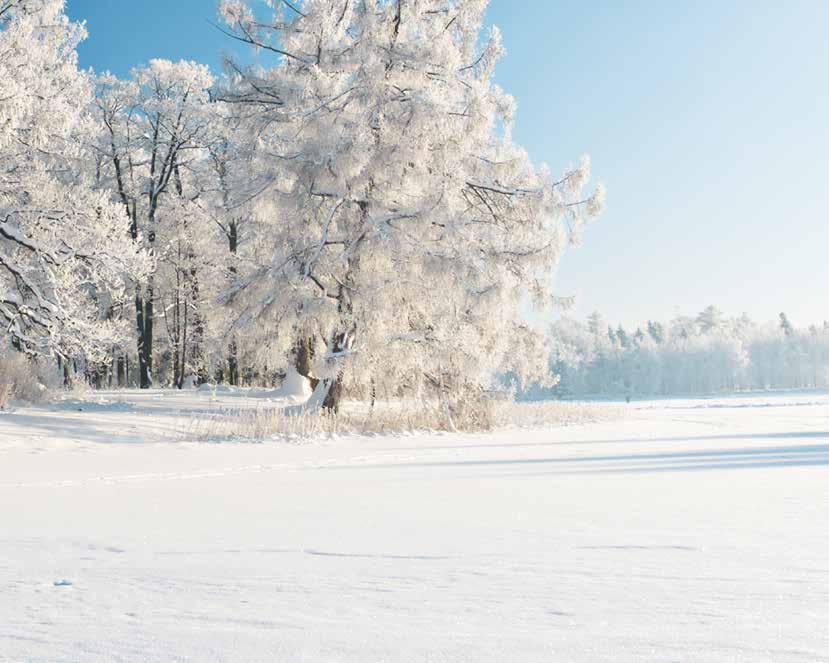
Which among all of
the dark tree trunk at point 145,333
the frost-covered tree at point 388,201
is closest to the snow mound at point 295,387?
Result: the frost-covered tree at point 388,201

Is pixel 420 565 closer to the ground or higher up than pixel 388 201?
closer to the ground

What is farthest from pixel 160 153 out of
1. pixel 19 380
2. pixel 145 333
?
pixel 19 380

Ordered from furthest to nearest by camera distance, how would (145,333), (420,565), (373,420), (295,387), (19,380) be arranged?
(145,333) < (295,387) < (19,380) < (373,420) < (420,565)

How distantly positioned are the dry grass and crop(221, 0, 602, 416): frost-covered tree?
0.57m

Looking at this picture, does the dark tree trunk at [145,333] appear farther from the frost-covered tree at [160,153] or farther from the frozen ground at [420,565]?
the frozen ground at [420,565]

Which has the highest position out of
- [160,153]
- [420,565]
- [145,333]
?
[160,153]

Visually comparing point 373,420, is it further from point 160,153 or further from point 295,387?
point 160,153

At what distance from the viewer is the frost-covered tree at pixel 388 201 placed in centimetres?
1364

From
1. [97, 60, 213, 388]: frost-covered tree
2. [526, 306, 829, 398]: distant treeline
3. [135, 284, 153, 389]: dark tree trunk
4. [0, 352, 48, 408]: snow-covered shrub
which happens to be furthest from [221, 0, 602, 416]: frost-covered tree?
[526, 306, 829, 398]: distant treeline

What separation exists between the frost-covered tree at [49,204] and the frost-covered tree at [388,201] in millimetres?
3070

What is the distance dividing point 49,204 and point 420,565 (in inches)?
520

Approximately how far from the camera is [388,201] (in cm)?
1447

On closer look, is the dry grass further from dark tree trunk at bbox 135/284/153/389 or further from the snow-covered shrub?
dark tree trunk at bbox 135/284/153/389

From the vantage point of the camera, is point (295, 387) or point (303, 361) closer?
point (303, 361)
